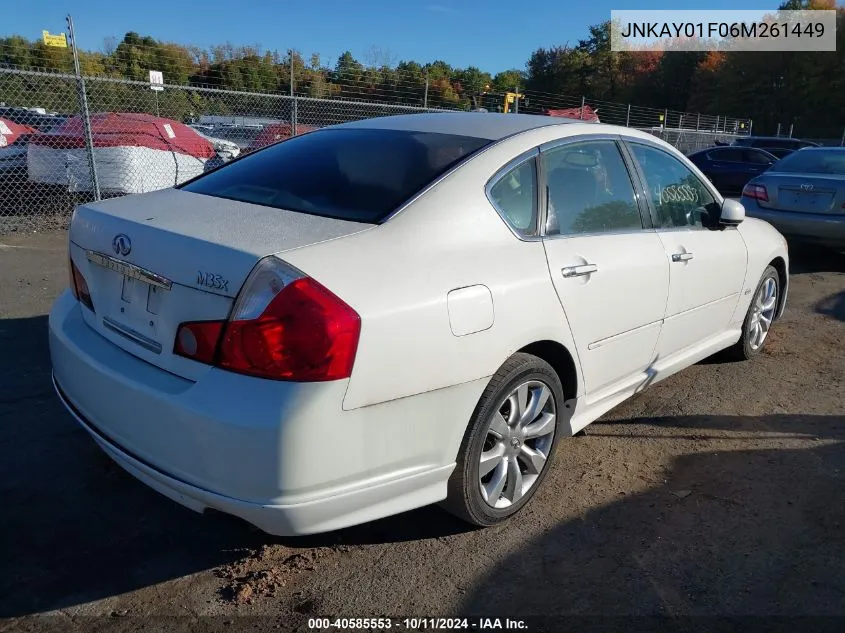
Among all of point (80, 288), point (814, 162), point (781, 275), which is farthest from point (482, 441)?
point (814, 162)

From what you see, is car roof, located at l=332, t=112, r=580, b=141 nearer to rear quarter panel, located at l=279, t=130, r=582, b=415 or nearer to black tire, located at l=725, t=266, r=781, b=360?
rear quarter panel, located at l=279, t=130, r=582, b=415

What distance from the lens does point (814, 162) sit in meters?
8.57

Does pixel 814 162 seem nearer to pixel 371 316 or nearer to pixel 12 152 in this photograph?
pixel 371 316

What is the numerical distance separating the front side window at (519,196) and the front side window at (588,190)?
0.10 metres

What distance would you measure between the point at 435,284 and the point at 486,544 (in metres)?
1.11

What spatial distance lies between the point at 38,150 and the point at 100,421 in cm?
811

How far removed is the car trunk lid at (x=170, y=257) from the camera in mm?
2137

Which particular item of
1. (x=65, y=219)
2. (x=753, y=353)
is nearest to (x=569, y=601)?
(x=753, y=353)

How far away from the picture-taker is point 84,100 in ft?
25.9

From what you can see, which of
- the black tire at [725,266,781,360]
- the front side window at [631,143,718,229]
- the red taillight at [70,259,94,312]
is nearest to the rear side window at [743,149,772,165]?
the black tire at [725,266,781,360]

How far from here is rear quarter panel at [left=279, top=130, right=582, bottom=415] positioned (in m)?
2.12

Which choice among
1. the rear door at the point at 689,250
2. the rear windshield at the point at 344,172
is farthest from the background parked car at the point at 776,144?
the rear windshield at the point at 344,172

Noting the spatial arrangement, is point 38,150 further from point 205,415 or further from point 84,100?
point 205,415

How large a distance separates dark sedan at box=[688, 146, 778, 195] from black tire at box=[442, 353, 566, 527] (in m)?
16.0
